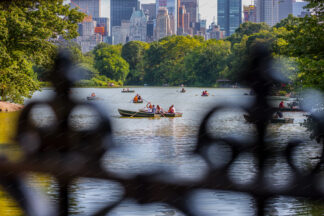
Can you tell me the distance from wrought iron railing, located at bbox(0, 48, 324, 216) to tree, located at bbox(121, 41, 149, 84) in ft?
391

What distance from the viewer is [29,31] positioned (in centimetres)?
2008

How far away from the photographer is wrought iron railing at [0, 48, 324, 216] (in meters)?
8.08

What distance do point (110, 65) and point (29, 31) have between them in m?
104

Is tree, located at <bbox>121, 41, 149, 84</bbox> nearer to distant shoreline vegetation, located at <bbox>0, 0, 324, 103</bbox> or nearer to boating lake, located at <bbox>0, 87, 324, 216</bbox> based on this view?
distant shoreline vegetation, located at <bbox>0, 0, 324, 103</bbox>

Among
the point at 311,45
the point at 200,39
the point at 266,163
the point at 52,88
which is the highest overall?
the point at 200,39

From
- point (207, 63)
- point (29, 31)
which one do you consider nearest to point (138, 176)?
point (29, 31)

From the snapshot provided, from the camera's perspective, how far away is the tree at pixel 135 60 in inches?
5460

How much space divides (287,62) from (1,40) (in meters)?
29.4

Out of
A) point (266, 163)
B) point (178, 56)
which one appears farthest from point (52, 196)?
point (178, 56)

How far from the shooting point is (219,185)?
12.5m

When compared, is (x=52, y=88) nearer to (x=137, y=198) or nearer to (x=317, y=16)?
(x=137, y=198)

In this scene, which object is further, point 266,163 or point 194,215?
point 266,163

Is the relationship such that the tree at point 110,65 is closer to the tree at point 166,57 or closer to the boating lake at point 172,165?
the tree at point 166,57

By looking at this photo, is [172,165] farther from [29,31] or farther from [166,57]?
[166,57]
